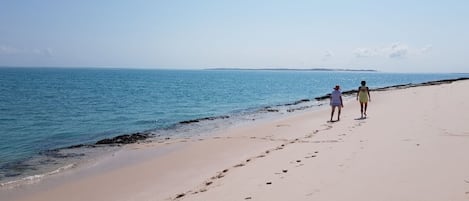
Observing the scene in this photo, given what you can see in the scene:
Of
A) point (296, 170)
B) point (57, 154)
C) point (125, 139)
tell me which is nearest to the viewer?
point (296, 170)

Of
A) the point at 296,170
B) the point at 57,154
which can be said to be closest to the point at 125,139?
the point at 57,154

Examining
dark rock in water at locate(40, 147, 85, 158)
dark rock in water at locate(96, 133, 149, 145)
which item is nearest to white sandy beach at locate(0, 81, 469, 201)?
dark rock in water at locate(40, 147, 85, 158)

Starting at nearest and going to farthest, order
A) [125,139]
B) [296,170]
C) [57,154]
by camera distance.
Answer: [296,170], [57,154], [125,139]

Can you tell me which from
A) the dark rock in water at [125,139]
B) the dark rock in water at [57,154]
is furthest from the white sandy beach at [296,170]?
the dark rock in water at [125,139]

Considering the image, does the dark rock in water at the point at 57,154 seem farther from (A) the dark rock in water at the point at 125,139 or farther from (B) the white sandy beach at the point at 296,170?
(A) the dark rock in water at the point at 125,139

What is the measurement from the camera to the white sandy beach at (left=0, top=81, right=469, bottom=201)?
658 cm

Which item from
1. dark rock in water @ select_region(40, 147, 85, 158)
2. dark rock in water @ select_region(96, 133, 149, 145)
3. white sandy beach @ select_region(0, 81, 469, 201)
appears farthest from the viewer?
dark rock in water @ select_region(96, 133, 149, 145)

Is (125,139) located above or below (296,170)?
below

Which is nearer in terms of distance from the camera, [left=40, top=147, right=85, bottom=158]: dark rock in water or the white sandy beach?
the white sandy beach

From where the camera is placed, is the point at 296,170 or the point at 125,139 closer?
the point at 296,170

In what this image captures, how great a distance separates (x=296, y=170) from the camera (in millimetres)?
8289

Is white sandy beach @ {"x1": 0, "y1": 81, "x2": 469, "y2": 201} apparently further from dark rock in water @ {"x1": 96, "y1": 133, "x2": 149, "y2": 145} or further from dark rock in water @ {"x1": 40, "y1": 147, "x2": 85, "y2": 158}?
dark rock in water @ {"x1": 96, "y1": 133, "x2": 149, "y2": 145}

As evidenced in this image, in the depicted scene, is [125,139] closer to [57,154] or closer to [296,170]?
[57,154]

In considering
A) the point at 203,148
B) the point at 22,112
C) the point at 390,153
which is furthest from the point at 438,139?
the point at 22,112
